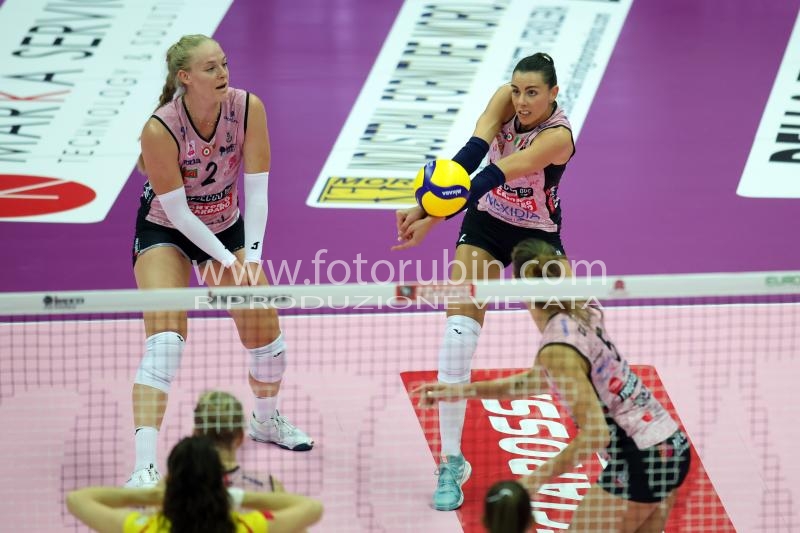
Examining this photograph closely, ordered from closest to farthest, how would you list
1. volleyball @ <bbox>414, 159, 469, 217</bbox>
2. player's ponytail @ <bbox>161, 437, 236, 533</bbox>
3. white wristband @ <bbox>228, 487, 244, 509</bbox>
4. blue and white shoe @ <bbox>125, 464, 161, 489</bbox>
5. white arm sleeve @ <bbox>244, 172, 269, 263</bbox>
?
player's ponytail @ <bbox>161, 437, 236, 533</bbox> → white wristband @ <bbox>228, 487, 244, 509</bbox> → blue and white shoe @ <bbox>125, 464, 161, 489</bbox> → volleyball @ <bbox>414, 159, 469, 217</bbox> → white arm sleeve @ <bbox>244, 172, 269, 263</bbox>

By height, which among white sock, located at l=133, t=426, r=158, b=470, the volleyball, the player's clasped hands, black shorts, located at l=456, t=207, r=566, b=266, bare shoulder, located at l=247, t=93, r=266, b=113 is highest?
bare shoulder, located at l=247, t=93, r=266, b=113

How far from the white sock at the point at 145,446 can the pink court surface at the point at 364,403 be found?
415mm

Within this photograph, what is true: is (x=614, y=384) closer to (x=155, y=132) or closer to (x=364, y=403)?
(x=364, y=403)

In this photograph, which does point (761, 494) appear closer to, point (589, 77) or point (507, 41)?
point (589, 77)

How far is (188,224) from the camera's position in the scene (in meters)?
6.13

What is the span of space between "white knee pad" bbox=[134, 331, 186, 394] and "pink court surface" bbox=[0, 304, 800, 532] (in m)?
0.64

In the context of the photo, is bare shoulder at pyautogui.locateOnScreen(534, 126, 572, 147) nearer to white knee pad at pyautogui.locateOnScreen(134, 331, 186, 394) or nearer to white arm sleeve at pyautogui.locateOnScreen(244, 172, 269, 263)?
white arm sleeve at pyautogui.locateOnScreen(244, 172, 269, 263)

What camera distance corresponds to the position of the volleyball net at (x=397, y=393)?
498cm

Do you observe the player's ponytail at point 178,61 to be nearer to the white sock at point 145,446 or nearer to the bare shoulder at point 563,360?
the white sock at point 145,446

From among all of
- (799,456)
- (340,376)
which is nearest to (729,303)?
(799,456)

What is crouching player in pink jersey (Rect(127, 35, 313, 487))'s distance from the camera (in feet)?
19.7

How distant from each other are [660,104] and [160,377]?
6109mm

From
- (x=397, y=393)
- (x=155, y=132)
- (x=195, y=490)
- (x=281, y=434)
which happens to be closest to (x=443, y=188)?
(x=155, y=132)

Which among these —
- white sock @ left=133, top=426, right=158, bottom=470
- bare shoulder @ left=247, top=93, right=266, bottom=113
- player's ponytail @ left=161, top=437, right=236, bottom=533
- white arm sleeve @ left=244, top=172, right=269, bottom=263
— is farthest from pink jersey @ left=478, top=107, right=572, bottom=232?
player's ponytail @ left=161, top=437, right=236, bottom=533
